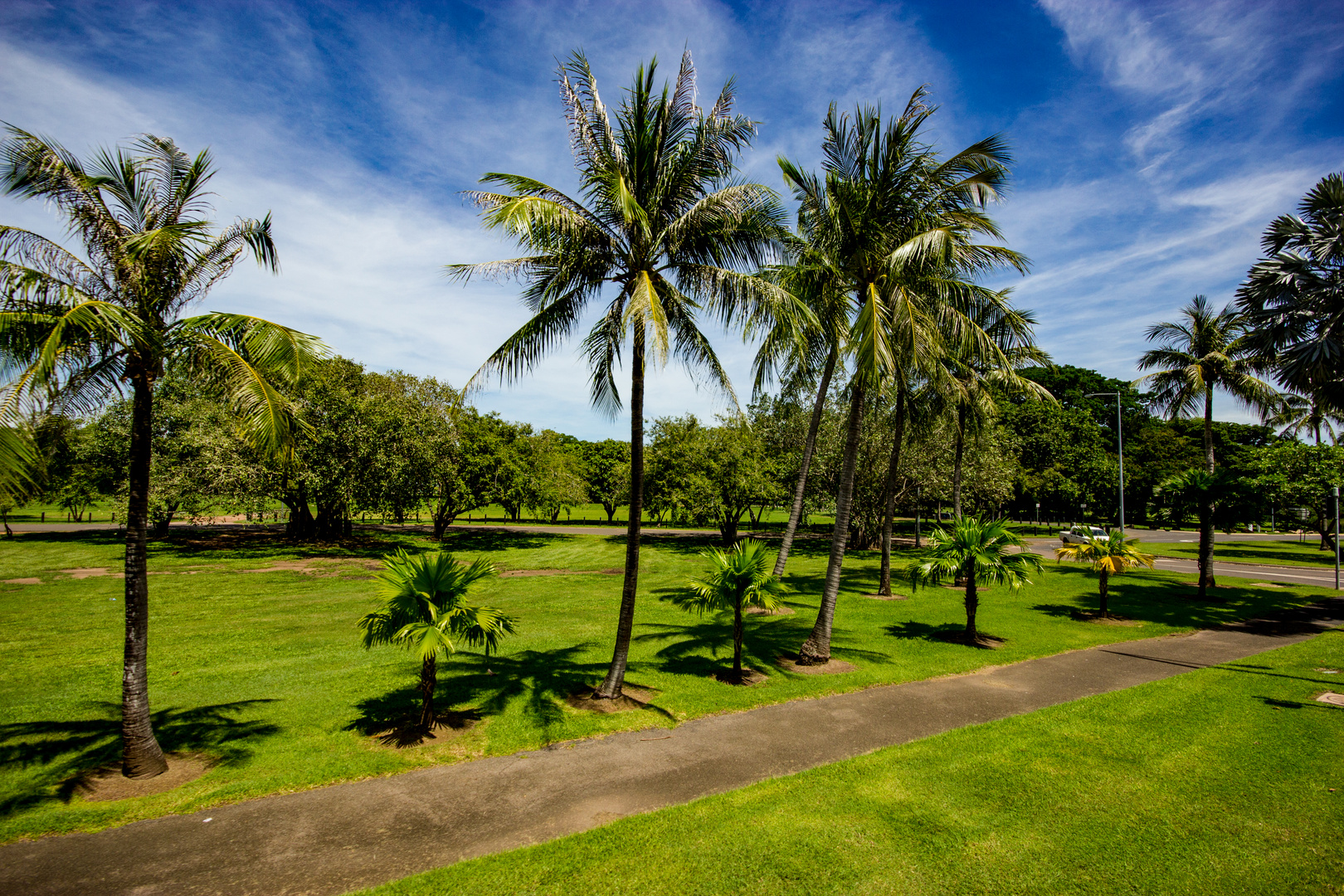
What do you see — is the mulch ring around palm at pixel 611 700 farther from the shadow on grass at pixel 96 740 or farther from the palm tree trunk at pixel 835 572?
the shadow on grass at pixel 96 740

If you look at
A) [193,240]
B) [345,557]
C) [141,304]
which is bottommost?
[345,557]

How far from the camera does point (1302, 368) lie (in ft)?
42.1

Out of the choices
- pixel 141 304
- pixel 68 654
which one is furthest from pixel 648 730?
pixel 68 654

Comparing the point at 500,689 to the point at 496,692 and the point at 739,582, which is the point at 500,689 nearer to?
the point at 496,692

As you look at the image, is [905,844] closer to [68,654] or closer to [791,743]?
[791,743]

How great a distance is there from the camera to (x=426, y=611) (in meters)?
7.57

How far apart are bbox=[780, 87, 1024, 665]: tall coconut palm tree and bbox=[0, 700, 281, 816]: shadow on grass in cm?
925

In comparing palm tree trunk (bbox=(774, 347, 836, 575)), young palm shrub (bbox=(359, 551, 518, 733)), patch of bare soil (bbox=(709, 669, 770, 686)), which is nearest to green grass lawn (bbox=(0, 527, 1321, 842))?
patch of bare soil (bbox=(709, 669, 770, 686))

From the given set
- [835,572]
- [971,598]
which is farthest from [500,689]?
[971,598]

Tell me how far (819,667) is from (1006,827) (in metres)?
5.71

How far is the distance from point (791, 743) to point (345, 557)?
84.9 ft

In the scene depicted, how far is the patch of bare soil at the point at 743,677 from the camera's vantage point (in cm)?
1027

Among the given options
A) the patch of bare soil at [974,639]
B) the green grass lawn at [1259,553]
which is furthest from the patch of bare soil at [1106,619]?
the green grass lawn at [1259,553]

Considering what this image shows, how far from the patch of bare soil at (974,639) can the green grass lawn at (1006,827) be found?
474 cm
